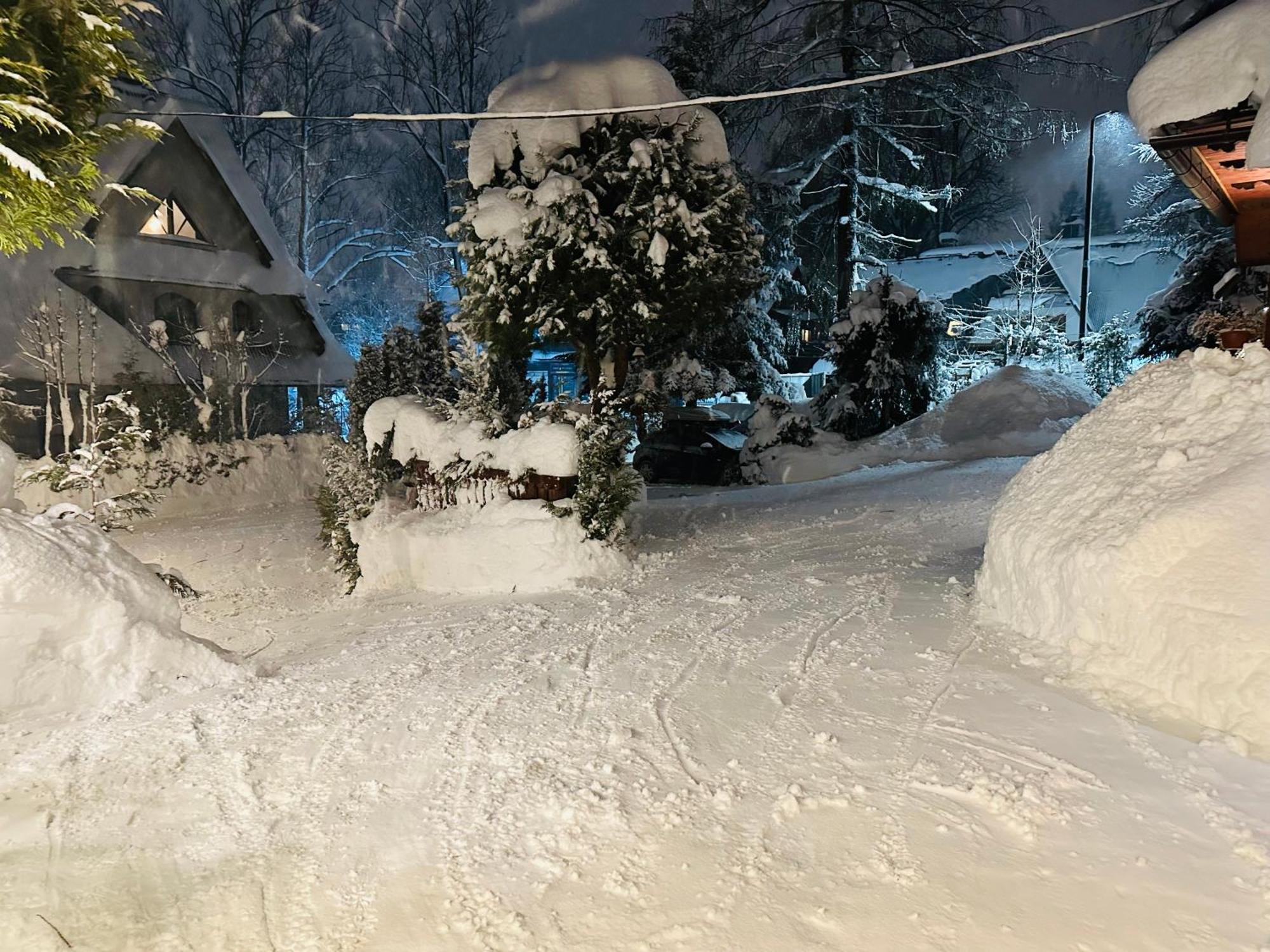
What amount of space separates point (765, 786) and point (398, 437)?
602 centimetres

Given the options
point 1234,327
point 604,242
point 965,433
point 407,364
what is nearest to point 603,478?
point 604,242

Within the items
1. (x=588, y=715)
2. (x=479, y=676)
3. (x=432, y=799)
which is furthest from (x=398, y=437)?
(x=432, y=799)

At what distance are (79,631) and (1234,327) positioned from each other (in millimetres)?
8983

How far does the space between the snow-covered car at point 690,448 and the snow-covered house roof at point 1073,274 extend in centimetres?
1226

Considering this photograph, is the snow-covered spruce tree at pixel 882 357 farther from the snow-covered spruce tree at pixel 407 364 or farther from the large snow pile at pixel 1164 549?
the large snow pile at pixel 1164 549

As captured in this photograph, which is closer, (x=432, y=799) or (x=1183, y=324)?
(x=432, y=799)

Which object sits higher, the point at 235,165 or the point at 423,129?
the point at 423,129

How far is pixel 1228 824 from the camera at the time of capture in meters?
3.02

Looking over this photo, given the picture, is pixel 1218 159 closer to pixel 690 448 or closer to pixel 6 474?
pixel 6 474

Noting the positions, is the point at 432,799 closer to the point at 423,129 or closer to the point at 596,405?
the point at 596,405

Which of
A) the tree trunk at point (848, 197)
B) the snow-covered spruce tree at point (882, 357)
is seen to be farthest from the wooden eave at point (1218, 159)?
the tree trunk at point (848, 197)

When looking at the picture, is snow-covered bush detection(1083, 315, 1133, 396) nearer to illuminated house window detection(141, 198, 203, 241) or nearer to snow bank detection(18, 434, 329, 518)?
snow bank detection(18, 434, 329, 518)

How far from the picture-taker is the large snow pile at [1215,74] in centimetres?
484

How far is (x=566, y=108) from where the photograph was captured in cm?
1084
